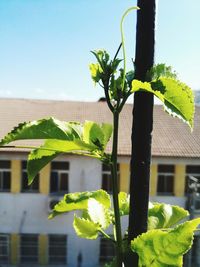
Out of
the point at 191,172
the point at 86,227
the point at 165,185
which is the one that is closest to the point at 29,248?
the point at 165,185

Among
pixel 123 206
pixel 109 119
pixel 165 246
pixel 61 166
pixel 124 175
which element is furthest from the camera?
pixel 109 119

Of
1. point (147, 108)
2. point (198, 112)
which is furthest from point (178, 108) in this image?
point (198, 112)

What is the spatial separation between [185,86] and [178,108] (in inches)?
2.1

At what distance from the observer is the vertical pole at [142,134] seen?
1.00 meters

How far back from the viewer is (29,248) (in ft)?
38.8

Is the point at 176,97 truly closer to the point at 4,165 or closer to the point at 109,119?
the point at 4,165

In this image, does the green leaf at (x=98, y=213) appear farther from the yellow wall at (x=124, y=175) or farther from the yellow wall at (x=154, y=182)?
the yellow wall at (x=154, y=182)

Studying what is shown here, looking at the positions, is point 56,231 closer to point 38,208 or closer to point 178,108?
point 38,208

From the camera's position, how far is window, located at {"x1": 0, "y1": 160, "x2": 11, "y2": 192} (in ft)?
36.5

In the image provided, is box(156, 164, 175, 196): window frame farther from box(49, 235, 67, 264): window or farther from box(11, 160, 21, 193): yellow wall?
box(11, 160, 21, 193): yellow wall

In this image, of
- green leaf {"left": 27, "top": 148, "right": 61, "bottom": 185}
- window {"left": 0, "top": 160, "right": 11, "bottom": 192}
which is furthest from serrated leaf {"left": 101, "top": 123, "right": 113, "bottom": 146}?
window {"left": 0, "top": 160, "right": 11, "bottom": 192}

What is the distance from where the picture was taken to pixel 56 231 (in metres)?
11.6

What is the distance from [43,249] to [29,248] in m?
0.46

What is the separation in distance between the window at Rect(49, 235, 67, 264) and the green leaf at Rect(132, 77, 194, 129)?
1145 centimetres
